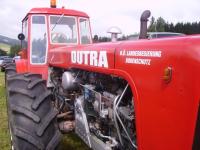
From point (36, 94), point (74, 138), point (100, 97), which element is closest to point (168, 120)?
point (100, 97)

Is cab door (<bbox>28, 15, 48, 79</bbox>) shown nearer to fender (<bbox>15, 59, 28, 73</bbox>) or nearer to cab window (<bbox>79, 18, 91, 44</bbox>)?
fender (<bbox>15, 59, 28, 73</bbox>)

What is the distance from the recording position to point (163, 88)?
278cm

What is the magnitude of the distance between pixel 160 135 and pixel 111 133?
1.27 meters

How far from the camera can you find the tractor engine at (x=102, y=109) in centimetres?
354

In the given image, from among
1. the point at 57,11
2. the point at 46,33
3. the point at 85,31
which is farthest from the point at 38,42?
the point at 85,31

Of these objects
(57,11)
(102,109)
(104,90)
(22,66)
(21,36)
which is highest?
(57,11)

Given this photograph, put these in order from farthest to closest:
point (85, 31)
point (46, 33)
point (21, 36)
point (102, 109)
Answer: point (21, 36), point (85, 31), point (46, 33), point (102, 109)

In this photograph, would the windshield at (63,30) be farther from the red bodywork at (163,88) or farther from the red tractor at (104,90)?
the red bodywork at (163,88)

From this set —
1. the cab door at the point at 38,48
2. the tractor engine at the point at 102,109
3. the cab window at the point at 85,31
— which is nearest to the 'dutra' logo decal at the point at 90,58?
the tractor engine at the point at 102,109

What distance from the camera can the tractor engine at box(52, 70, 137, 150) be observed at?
3.54 metres

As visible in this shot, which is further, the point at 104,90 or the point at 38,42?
the point at 38,42

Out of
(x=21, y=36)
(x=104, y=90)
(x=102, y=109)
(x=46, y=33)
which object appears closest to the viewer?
(x=102, y=109)

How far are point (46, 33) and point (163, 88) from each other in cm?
383

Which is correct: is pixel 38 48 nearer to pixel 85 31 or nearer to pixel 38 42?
pixel 38 42
